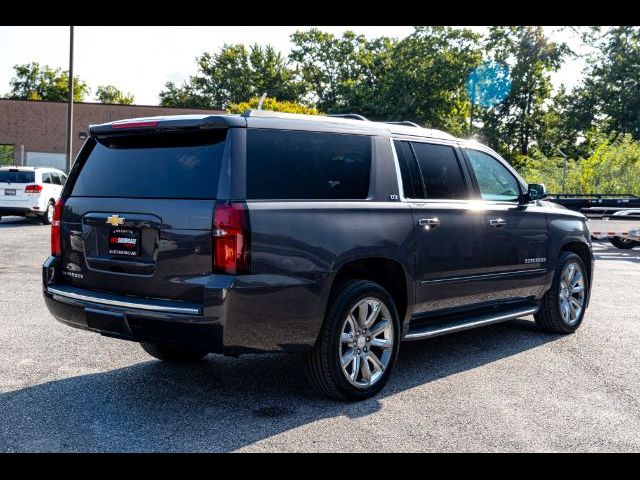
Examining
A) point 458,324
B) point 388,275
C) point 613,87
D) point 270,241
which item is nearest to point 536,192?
point 458,324

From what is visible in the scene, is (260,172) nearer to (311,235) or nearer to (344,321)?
(311,235)

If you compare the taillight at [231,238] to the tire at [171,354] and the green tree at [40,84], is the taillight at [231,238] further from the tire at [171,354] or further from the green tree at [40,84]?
the green tree at [40,84]

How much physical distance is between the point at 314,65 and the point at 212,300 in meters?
65.4

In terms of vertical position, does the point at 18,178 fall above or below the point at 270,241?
above

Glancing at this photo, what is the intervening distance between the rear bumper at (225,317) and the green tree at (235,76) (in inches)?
2585

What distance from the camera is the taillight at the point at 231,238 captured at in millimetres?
4160

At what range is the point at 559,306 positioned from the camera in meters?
7.12

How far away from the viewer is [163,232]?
171 inches

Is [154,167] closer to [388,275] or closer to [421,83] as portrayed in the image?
[388,275]

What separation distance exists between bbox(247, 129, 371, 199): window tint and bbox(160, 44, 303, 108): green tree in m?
65.0

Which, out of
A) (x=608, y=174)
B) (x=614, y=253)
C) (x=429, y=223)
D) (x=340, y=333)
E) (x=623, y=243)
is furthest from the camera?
(x=608, y=174)

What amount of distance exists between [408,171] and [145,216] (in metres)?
2.09

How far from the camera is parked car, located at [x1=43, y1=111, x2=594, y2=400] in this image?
13.9 ft
